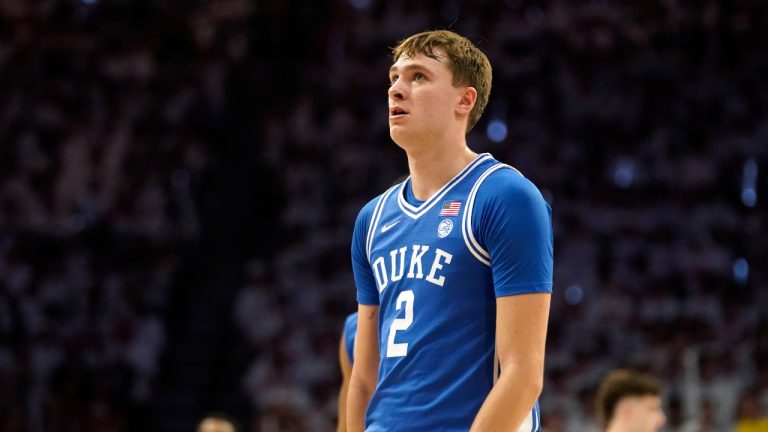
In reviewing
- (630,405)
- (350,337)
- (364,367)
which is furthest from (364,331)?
(630,405)

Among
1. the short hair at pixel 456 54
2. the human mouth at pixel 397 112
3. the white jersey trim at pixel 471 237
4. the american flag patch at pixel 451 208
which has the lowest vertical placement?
the white jersey trim at pixel 471 237

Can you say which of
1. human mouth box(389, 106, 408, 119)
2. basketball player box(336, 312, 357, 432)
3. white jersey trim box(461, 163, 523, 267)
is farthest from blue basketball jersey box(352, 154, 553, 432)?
basketball player box(336, 312, 357, 432)

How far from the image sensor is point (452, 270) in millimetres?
3678

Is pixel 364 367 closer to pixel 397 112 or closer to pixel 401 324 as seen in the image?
pixel 401 324

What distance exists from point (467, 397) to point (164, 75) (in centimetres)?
1194

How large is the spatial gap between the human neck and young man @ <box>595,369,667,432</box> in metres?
3.90

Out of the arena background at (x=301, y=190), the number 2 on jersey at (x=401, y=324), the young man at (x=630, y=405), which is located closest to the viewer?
the number 2 on jersey at (x=401, y=324)

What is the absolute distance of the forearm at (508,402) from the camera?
135 inches

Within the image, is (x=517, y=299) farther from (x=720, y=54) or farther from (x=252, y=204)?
(x=720, y=54)

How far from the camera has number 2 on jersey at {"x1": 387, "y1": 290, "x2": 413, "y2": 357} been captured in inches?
148

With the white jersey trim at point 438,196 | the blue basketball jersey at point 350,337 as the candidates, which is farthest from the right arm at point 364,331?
the blue basketball jersey at point 350,337

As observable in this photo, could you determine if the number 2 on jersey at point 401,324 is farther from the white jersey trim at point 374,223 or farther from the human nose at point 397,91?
the human nose at point 397,91

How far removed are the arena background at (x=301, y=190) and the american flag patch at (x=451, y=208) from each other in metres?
7.87

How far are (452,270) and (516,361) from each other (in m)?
0.36
